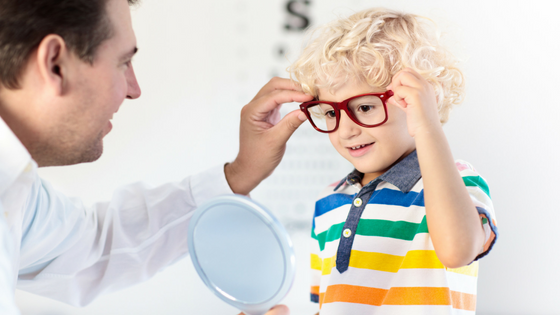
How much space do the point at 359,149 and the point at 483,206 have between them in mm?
298

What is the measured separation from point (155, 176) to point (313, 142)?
0.67 m

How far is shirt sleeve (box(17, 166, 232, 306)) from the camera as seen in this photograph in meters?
1.16

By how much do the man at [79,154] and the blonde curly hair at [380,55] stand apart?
0.34 feet

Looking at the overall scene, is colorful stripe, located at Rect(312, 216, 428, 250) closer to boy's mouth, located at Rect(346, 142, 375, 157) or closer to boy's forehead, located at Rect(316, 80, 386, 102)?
boy's mouth, located at Rect(346, 142, 375, 157)

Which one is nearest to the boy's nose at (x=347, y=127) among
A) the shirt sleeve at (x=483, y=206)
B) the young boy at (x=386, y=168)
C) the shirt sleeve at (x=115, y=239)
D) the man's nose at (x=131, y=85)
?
the young boy at (x=386, y=168)

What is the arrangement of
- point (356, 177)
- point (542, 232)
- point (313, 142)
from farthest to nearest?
point (313, 142) < point (542, 232) < point (356, 177)

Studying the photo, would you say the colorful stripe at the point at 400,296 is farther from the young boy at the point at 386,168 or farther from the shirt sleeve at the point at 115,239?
the shirt sleeve at the point at 115,239

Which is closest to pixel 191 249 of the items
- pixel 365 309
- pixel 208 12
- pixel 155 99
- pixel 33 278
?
pixel 365 309

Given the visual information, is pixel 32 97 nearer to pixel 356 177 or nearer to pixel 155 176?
pixel 356 177

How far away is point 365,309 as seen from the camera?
0.96 meters

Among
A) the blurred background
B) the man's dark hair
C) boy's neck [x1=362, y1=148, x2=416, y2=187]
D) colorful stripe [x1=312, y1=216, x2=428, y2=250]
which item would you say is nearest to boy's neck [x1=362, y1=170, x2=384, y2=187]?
boy's neck [x1=362, y1=148, x2=416, y2=187]

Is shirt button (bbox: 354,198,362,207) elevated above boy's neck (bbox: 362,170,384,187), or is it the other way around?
boy's neck (bbox: 362,170,384,187)

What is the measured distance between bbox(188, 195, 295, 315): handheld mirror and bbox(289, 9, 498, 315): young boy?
9.1 inches

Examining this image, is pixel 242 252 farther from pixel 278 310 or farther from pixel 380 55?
pixel 380 55
